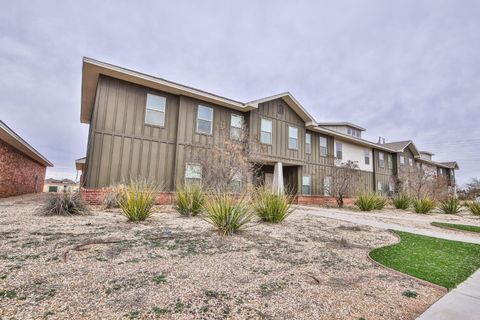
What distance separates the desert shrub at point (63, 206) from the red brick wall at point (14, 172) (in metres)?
8.32

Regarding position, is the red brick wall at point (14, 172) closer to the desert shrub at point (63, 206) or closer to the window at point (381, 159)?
the desert shrub at point (63, 206)

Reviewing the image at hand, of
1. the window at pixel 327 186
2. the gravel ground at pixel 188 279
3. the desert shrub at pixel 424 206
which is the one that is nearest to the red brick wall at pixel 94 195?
the gravel ground at pixel 188 279

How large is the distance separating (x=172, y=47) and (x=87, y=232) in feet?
57.3

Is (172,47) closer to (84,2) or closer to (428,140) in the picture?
(84,2)

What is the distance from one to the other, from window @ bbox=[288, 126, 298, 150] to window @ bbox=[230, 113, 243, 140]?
3.87 meters

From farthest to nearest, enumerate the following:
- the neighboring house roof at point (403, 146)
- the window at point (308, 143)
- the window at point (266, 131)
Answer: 1. the neighboring house roof at point (403, 146)
2. the window at point (308, 143)
3. the window at point (266, 131)

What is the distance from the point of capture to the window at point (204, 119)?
12.4 m

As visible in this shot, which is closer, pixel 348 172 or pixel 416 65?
pixel 348 172

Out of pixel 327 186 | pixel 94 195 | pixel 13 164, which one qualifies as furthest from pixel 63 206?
pixel 327 186

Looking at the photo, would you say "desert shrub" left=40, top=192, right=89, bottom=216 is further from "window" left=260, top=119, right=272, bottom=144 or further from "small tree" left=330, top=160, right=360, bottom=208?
"small tree" left=330, top=160, right=360, bottom=208

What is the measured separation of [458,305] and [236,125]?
1207 centimetres

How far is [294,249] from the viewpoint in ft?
13.3

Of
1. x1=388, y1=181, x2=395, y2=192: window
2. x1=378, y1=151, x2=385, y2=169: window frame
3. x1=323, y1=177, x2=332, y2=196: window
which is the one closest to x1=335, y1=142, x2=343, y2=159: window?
x1=323, y1=177, x2=332, y2=196: window

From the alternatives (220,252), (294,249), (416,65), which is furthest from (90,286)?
(416,65)
